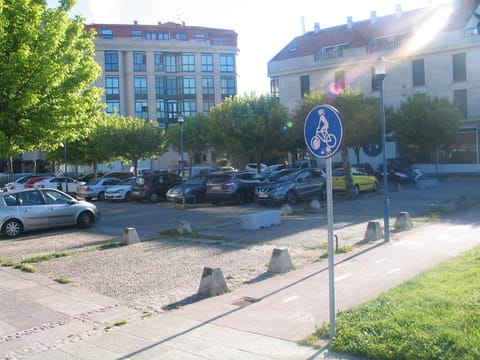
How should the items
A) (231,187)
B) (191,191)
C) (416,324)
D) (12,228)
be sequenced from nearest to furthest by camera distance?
(416,324), (12,228), (231,187), (191,191)

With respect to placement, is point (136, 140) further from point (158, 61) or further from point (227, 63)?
point (227, 63)

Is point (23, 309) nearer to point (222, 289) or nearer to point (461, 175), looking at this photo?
point (222, 289)

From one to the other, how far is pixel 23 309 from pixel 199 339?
10.6ft

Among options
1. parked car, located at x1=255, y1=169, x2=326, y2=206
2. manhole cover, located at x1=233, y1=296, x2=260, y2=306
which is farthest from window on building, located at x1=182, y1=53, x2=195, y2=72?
manhole cover, located at x1=233, y1=296, x2=260, y2=306

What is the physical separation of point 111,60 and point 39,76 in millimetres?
52673

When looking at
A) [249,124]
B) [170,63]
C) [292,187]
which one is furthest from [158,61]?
[292,187]

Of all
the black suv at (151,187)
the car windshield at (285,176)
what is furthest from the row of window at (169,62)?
the car windshield at (285,176)

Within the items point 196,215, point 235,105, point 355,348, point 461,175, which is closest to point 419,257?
point 355,348

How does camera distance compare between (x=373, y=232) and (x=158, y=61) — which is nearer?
(x=373, y=232)

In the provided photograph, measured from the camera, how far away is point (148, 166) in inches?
2469

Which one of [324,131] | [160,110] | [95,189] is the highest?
[160,110]

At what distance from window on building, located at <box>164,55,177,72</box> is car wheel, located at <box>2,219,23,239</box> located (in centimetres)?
5112

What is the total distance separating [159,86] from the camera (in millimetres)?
63562

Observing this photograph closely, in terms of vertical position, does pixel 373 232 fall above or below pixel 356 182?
below
